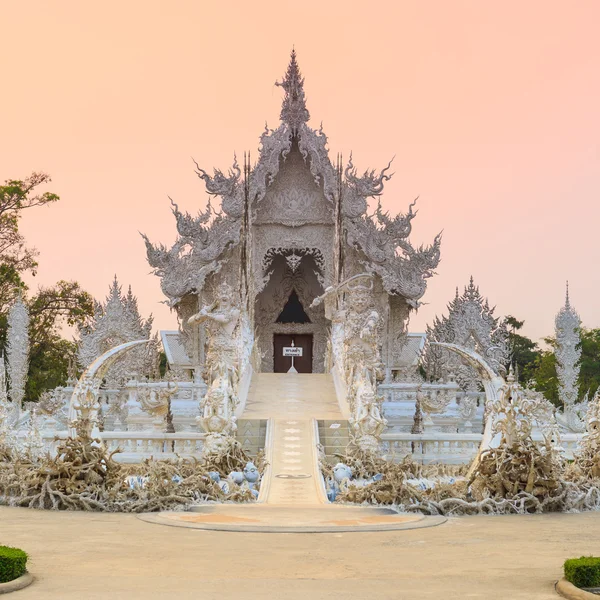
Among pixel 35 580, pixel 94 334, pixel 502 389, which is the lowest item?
pixel 35 580

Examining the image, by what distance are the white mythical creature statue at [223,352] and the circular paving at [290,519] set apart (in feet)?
15.2

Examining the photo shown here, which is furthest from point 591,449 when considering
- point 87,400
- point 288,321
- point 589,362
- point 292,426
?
point 589,362

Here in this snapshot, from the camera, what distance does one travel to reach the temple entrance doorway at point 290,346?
30.5 m

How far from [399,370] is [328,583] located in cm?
2131

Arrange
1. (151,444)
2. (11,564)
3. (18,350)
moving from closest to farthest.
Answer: (11,564) → (151,444) → (18,350)

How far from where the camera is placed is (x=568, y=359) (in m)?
26.4

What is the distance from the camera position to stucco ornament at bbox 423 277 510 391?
28484mm

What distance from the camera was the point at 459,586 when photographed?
7391mm

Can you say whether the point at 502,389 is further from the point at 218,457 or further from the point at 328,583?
the point at 328,583

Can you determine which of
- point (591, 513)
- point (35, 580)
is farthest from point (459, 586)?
point (591, 513)

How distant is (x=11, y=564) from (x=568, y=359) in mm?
20737

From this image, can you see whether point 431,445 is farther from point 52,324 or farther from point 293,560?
point 52,324

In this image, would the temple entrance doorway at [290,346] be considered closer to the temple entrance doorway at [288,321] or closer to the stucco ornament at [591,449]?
the temple entrance doorway at [288,321]

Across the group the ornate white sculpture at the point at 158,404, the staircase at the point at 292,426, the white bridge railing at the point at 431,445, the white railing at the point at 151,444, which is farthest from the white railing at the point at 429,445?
the ornate white sculpture at the point at 158,404
